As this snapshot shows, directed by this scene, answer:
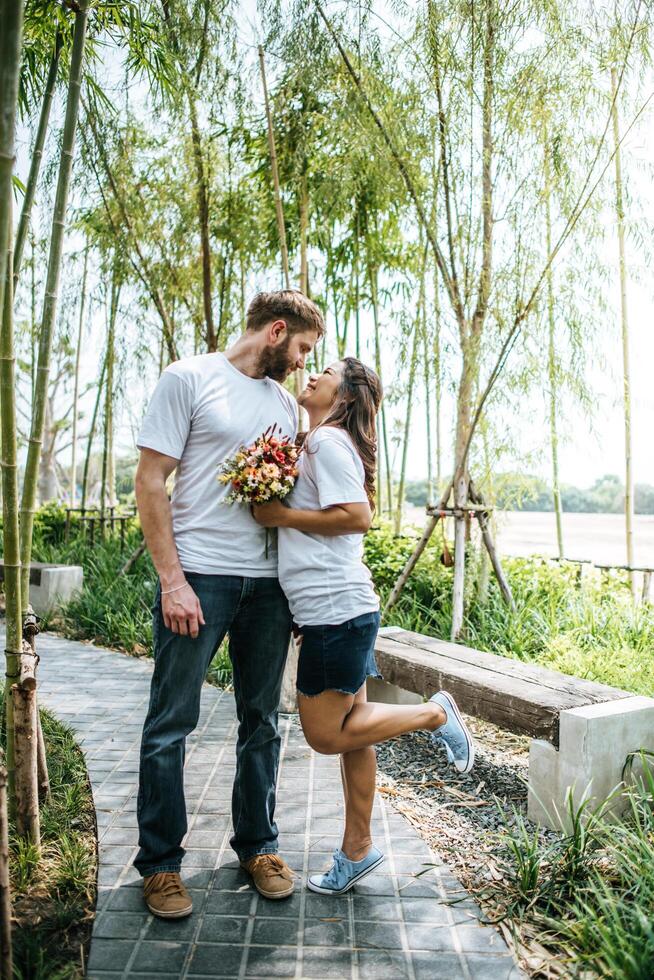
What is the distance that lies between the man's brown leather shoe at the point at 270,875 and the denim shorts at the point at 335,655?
0.52 m

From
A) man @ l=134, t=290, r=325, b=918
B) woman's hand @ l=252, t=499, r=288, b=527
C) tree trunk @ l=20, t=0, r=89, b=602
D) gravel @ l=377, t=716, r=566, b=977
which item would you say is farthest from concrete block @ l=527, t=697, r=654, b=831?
tree trunk @ l=20, t=0, r=89, b=602

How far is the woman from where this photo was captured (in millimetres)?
1968

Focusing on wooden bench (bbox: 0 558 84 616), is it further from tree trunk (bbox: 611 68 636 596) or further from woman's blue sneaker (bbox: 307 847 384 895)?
woman's blue sneaker (bbox: 307 847 384 895)

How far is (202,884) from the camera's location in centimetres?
214

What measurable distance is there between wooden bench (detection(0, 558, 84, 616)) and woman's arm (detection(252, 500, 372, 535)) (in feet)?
14.5

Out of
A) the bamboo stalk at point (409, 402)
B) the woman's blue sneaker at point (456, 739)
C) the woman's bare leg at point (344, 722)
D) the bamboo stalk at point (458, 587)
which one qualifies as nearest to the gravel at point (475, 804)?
the woman's blue sneaker at point (456, 739)

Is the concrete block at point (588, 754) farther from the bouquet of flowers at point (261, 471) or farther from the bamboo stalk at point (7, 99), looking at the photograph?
the bamboo stalk at point (7, 99)

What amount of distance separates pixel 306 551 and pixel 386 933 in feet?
3.14

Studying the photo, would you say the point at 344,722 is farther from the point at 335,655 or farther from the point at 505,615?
the point at 505,615

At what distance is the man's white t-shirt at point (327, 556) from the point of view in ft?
6.45

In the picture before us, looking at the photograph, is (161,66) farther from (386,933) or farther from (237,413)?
(386,933)

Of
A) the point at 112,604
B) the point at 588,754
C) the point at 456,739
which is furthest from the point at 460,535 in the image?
the point at 112,604

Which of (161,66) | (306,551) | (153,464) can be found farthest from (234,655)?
(161,66)

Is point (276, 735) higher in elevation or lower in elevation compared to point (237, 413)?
lower
